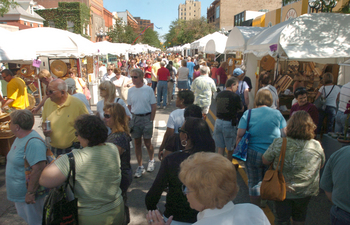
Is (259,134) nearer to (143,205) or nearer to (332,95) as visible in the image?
(143,205)

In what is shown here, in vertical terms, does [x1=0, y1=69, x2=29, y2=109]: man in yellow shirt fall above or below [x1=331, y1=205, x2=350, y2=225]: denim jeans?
above

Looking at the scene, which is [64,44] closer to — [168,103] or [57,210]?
[168,103]

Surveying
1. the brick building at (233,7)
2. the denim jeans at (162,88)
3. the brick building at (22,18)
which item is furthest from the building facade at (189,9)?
the denim jeans at (162,88)

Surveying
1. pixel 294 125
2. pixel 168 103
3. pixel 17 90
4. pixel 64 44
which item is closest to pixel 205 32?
pixel 168 103

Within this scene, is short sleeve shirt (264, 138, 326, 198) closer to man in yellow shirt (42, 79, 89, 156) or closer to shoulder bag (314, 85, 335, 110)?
man in yellow shirt (42, 79, 89, 156)

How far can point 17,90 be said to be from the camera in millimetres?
5809

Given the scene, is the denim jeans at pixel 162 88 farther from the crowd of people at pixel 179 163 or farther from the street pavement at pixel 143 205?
the crowd of people at pixel 179 163

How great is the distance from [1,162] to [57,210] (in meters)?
4.37

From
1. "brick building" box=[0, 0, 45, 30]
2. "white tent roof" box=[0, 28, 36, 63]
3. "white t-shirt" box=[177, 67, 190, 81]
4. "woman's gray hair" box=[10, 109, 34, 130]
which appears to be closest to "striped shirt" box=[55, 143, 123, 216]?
"woman's gray hair" box=[10, 109, 34, 130]

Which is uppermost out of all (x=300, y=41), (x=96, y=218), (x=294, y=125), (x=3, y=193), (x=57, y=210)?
(x=300, y=41)

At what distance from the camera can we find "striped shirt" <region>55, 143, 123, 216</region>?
2.02 m

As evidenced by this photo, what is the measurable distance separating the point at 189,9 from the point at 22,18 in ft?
517

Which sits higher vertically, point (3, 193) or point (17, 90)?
point (17, 90)

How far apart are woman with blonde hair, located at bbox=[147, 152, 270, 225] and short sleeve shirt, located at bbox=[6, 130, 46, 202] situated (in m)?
1.97
